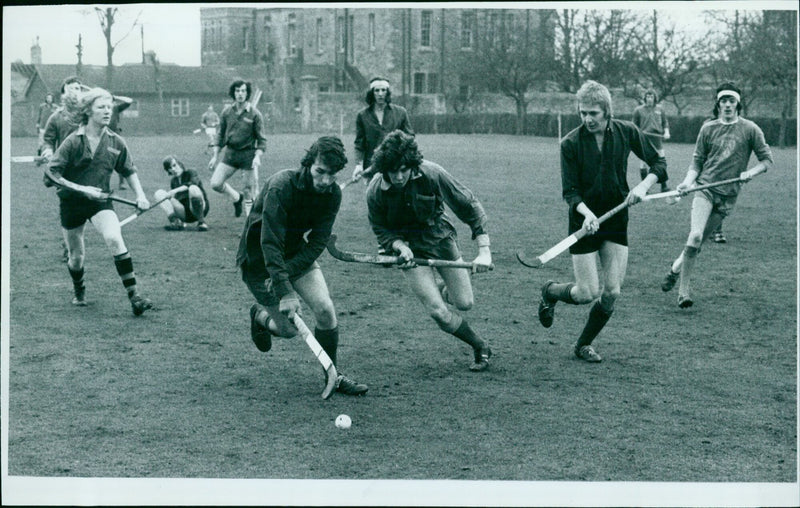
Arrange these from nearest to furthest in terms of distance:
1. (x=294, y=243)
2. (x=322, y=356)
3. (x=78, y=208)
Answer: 1. (x=322, y=356)
2. (x=294, y=243)
3. (x=78, y=208)

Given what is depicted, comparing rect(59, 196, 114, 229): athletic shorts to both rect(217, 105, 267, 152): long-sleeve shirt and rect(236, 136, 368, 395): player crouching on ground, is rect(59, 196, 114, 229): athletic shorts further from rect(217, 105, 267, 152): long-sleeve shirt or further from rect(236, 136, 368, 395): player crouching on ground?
rect(217, 105, 267, 152): long-sleeve shirt

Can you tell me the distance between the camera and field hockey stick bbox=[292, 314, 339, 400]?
6477 mm

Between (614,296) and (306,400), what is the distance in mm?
2324

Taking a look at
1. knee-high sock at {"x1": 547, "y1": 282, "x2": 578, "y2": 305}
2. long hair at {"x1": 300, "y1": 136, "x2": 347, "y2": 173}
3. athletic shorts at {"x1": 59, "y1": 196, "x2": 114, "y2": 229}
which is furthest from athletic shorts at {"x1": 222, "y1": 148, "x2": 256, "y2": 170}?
long hair at {"x1": 300, "y1": 136, "x2": 347, "y2": 173}

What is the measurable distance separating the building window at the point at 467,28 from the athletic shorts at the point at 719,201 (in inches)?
1355

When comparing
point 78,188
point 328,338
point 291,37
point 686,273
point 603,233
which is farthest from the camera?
point 291,37

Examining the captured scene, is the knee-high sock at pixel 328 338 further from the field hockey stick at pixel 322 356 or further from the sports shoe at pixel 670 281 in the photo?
the sports shoe at pixel 670 281

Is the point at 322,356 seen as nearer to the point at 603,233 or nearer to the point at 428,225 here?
the point at 428,225

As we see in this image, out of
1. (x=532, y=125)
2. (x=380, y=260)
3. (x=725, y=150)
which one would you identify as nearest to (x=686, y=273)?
(x=725, y=150)

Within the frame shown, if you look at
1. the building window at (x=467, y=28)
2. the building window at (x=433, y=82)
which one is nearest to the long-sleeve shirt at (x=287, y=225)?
the building window at (x=467, y=28)

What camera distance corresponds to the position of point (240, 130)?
1430cm

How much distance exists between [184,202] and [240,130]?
1.30m

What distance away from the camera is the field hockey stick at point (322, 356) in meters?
6.48

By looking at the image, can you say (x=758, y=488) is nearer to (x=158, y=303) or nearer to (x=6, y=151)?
(x=6, y=151)
